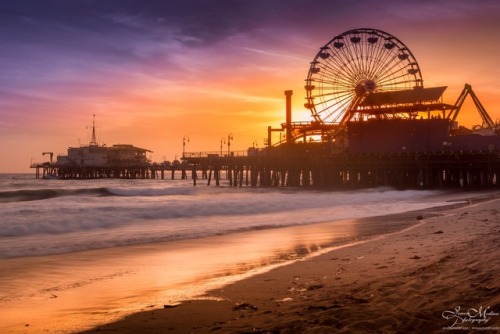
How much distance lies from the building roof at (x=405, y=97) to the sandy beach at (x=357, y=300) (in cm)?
4769

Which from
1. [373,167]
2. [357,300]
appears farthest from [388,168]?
[357,300]

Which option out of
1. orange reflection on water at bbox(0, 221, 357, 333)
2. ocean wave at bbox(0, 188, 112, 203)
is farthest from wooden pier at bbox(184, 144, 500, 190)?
orange reflection on water at bbox(0, 221, 357, 333)

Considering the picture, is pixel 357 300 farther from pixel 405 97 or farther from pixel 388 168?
pixel 405 97

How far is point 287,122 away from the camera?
67125 mm

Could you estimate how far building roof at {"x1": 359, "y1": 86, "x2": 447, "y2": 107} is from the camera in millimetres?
53875

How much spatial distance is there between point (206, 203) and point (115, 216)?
7064 mm

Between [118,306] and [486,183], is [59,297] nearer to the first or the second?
[118,306]

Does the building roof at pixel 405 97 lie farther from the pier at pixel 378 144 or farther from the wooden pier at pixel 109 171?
the wooden pier at pixel 109 171

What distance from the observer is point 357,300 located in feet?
18.3
